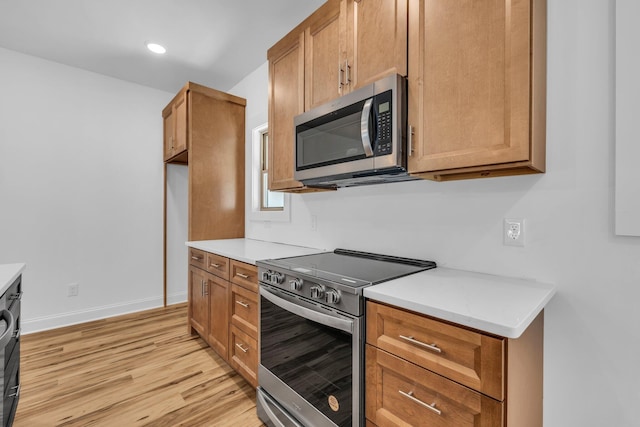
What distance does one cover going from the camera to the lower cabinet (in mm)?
1880

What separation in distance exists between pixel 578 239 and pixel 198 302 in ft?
8.88

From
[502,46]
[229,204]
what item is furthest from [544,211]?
[229,204]

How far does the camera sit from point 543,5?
3.80 ft

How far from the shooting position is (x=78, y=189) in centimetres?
313

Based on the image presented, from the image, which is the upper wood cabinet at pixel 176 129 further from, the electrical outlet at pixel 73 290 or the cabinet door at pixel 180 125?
the electrical outlet at pixel 73 290

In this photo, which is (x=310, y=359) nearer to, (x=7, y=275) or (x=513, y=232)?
(x=513, y=232)

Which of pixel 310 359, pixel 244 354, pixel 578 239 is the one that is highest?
pixel 578 239

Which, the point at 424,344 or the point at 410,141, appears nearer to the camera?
the point at 424,344

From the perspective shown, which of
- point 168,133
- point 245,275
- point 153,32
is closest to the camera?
point 245,275

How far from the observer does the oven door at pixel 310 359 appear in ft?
3.89

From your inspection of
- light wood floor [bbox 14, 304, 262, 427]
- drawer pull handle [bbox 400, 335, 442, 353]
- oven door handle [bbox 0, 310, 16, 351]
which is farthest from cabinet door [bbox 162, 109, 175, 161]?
drawer pull handle [bbox 400, 335, 442, 353]

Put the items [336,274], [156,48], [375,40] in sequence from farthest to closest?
[156,48]
[375,40]
[336,274]

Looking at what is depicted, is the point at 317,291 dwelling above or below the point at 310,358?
above

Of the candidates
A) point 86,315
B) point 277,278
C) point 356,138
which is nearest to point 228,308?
point 277,278
